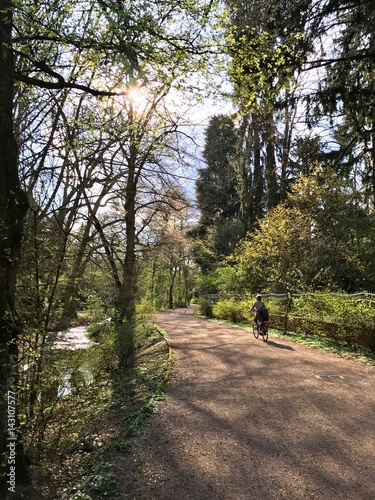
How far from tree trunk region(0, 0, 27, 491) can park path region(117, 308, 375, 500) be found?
4.07 ft

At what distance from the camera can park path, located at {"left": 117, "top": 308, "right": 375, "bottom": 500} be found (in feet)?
12.3

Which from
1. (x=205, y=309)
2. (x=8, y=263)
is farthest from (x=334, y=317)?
(x=205, y=309)

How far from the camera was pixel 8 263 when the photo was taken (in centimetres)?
371

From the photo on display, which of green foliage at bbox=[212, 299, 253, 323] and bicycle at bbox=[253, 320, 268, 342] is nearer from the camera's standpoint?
bicycle at bbox=[253, 320, 268, 342]

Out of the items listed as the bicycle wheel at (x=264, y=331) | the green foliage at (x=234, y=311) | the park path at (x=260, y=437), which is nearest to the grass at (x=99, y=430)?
the park path at (x=260, y=437)

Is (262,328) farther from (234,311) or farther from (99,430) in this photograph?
(99,430)

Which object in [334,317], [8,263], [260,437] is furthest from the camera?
[334,317]

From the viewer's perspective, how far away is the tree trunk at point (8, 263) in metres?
3.52

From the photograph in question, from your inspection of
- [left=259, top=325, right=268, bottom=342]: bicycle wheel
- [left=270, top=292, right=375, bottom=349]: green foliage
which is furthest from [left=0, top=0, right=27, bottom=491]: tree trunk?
[left=259, top=325, right=268, bottom=342]: bicycle wheel

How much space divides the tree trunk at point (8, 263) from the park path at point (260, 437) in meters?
1.24

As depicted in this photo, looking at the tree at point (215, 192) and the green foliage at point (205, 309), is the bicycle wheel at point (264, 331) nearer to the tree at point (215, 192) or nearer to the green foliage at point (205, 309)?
the green foliage at point (205, 309)

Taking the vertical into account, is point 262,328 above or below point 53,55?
below

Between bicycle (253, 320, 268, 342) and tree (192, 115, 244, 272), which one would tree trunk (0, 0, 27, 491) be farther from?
tree (192, 115, 244, 272)

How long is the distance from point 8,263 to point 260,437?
392 cm
